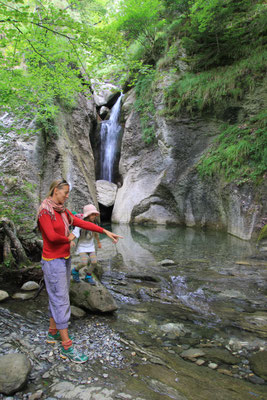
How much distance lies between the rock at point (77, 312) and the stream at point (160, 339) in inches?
2.8

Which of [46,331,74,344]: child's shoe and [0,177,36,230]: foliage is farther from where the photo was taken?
[0,177,36,230]: foliage

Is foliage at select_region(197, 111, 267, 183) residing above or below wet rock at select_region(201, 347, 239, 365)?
above

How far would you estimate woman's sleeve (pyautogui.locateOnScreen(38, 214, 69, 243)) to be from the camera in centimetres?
244

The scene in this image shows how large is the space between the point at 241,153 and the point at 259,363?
8.40 metres

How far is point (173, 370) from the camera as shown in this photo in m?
2.33

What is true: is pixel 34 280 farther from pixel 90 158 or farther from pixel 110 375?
pixel 90 158

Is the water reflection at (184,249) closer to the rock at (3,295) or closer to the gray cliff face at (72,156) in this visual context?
the rock at (3,295)

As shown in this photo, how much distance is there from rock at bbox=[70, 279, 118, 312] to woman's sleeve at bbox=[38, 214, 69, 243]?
1.34m

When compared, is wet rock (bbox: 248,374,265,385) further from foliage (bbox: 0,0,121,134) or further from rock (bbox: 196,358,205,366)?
foliage (bbox: 0,0,121,134)

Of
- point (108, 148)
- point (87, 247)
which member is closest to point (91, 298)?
point (87, 247)

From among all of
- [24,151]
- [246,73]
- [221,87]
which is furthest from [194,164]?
[24,151]

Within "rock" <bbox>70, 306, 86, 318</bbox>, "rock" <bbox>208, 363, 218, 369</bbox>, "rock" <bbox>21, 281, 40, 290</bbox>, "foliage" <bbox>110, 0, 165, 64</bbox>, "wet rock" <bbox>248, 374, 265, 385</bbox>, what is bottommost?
"rock" <bbox>208, 363, 218, 369</bbox>

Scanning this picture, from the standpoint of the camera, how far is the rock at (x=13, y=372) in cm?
183

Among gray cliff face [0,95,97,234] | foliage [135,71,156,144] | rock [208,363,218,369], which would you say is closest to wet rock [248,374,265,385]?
rock [208,363,218,369]
